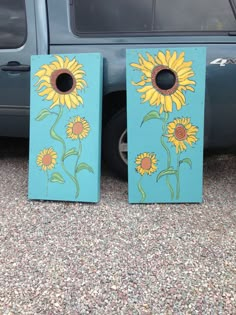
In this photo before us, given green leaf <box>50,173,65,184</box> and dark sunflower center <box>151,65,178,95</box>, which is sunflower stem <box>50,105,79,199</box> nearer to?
green leaf <box>50,173,65,184</box>

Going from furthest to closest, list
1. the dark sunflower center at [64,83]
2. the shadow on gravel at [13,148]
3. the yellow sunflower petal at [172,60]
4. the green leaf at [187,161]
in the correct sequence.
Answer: the shadow on gravel at [13,148] → the dark sunflower center at [64,83] → the green leaf at [187,161] → the yellow sunflower petal at [172,60]

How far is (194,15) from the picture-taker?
3.39 m

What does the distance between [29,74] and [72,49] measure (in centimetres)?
44

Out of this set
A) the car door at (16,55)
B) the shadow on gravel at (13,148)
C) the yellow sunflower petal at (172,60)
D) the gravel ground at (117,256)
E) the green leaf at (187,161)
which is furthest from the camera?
the shadow on gravel at (13,148)

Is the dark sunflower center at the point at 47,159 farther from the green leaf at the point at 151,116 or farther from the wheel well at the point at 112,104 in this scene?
the green leaf at the point at 151,116

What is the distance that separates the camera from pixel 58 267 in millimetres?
2453

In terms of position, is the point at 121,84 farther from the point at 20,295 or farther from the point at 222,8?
the point at 20,295

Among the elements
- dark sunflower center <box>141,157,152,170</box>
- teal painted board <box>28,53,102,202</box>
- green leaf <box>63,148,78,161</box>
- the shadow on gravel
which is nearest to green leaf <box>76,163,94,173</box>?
teal painted board <box>28,53,102,202</box>

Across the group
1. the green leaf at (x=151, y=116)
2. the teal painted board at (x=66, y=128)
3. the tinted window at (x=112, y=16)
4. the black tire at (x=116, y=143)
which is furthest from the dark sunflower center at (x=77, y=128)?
the tinted window at (x=112, y=16)

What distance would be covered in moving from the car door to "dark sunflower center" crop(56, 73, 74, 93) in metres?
0.33

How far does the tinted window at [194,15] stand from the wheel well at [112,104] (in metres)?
0.66

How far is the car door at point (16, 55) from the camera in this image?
3545 mm

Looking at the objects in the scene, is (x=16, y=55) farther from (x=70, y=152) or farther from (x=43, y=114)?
(x=70, y=152)

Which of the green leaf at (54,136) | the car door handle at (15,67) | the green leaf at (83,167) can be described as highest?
the car door handle at (15,67)
